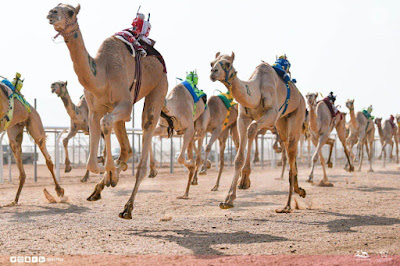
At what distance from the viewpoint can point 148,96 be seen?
6363 mm

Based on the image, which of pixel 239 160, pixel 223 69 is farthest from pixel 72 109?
pixel 223 69

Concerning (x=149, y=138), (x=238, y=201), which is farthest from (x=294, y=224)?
(x=238, y=201)

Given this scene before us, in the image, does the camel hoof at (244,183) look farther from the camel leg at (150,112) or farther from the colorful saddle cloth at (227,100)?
the colorful saddle cloth at (227,100)

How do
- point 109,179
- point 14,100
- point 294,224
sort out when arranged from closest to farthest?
point 109,179, point 294,224, point 14,100

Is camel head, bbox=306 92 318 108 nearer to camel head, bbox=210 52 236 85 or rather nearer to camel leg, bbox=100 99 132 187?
camel head, bbox=210 52 236 85

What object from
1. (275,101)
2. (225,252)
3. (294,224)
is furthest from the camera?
(275,101)

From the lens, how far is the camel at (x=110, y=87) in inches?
200

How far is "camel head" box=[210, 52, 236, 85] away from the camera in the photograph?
6.37m

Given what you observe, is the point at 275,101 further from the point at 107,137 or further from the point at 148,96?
the point at 107,137

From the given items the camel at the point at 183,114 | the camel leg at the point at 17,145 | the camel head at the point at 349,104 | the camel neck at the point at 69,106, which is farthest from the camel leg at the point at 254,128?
the camel head at the point at 349,104

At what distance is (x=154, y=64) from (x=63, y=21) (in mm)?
1637

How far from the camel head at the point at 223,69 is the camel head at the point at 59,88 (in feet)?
20.7

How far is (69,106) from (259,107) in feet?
23.1

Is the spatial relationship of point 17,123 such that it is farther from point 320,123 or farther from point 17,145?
point 320,123
